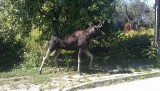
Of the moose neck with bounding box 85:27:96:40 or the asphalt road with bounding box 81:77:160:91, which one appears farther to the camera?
the moose neck with bounding box 85:27:96:40

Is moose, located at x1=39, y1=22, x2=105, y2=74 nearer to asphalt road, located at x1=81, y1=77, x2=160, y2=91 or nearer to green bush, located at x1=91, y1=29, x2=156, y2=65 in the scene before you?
asphalt road, located at x1=81, y1=77, x2=160, y2=91

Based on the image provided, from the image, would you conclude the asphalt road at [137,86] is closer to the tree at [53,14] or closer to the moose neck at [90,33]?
the moose neck at [90,33]

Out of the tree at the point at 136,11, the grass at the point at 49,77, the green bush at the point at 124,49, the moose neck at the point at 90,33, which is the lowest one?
the grass at the point at 49,77

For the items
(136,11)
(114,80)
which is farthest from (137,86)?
(136,11)

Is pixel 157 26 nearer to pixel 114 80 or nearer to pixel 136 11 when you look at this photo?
pixel 114 80

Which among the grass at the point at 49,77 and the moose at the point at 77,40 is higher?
the moose at the point at 77,40

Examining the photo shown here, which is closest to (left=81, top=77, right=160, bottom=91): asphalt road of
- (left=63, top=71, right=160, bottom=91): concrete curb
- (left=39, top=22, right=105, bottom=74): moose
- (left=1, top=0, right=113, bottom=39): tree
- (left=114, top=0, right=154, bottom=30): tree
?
(left=63, top=71, right=160, bottom=91): concrete curb

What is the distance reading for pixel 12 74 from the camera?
1431cm

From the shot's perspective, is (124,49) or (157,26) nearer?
(157,26)

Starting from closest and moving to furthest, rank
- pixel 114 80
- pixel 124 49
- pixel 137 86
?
A: pixel 137 86 < pixel 114 80 < pixel 124 49

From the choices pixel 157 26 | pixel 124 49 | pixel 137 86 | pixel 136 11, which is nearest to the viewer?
pixel 137 86

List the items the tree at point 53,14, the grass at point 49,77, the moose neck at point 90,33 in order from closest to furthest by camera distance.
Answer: the grass at point 49,77 < the moose neck at point 90,33 < the tree at point 53,14

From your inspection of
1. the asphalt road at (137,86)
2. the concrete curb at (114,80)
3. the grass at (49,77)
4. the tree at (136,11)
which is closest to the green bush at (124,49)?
the grass at (49,77)

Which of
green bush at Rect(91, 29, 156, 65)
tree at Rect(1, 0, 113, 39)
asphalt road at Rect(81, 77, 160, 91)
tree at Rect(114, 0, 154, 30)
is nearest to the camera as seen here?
asphalt road at Rect(81, 77, 160, 91)
